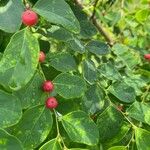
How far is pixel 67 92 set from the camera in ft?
Result: 4.18

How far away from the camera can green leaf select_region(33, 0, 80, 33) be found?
116cm

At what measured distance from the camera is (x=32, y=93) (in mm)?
1233

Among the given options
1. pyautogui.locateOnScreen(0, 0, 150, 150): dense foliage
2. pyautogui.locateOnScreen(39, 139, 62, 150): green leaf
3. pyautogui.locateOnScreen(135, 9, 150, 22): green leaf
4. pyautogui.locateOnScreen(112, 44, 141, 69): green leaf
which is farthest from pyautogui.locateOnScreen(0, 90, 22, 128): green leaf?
pyautogui.locateOnScreen(135, 9, 150, 22): green leaf

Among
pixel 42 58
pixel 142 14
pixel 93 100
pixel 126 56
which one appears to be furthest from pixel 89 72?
pixel 142 14

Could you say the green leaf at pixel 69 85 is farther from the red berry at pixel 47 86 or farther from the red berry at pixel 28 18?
the red berry at pixel 28 18

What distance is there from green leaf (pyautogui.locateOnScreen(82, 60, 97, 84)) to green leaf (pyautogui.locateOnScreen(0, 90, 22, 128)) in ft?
1.03

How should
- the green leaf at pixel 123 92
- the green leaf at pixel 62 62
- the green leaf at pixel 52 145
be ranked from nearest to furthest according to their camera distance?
the green leaf at pixel 52 145 < the green leaf at pixel 62 62 < the green leaf at pixel 123 92

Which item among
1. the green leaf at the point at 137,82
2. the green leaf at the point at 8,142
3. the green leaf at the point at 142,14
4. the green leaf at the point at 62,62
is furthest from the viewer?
the green leaf at the point at 142,14

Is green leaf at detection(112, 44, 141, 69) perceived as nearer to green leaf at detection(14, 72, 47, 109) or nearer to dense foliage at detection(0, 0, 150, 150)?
dense foliage at detection(0, 0, 150, 150)

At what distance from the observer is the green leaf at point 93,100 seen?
4.55 feet

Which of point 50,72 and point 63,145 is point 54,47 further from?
point 63,145

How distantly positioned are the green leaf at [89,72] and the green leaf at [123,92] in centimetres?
7

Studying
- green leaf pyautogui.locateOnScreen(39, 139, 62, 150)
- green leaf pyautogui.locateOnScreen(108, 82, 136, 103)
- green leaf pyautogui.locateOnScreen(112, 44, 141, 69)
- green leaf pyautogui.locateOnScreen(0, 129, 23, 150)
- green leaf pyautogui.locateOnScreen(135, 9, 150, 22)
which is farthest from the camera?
green leaf pyautogui.locateOnScreen(135, 9, 150, 22)

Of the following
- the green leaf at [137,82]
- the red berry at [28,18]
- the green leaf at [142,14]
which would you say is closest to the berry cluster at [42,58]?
the red berry at [28,18]
